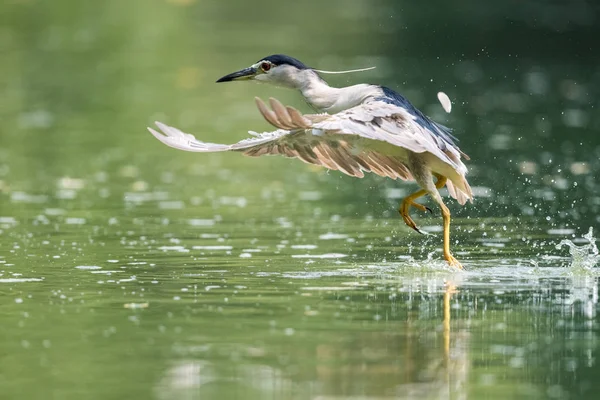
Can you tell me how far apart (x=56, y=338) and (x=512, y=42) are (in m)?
30.5

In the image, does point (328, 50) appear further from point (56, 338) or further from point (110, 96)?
point (56, 338)

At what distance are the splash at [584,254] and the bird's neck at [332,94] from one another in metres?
2.30

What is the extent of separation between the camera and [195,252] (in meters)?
14.8

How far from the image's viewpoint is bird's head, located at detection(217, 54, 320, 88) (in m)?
14.9

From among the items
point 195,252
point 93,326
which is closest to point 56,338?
point 93,326

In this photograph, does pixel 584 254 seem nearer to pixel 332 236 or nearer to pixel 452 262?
pixel 452 262

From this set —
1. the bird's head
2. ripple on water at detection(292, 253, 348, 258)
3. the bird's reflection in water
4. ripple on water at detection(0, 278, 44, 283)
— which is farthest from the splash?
ripple on water at detection(0, 278, 44, 283)

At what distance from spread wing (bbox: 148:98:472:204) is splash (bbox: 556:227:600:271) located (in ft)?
4.07

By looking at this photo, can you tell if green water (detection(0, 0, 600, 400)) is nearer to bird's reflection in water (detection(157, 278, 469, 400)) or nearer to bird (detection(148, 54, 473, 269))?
bird's reflection in water (detection(157, 278, 469, 400))

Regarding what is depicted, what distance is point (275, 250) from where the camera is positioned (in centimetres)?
1487

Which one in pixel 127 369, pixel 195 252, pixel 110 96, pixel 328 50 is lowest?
pixel 127 369

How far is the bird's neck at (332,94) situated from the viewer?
14039 mm

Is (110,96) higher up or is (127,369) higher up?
(110,96)

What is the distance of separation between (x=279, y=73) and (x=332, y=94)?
28.8 inches
